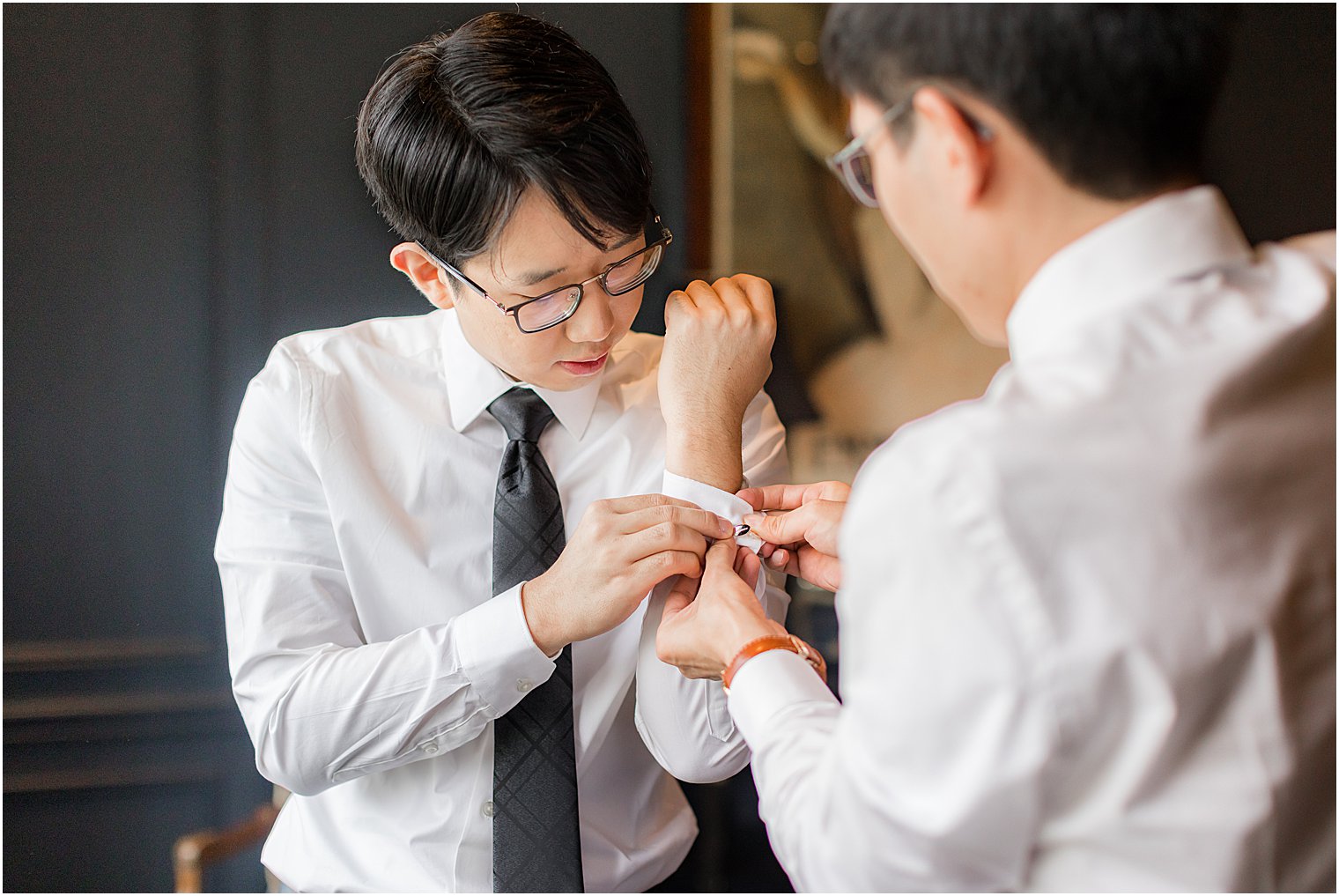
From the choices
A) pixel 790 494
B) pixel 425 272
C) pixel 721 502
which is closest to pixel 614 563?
pixel 721 502

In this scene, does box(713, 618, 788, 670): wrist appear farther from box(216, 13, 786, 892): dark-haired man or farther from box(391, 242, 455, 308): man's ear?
box(391, 242, 455, 308): man's ear

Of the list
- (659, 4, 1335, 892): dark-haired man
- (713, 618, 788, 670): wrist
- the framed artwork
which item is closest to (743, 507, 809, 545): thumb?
(713, 618, 788, 670): wrist

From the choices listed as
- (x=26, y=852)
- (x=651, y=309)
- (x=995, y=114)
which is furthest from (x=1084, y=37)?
(x=26, y=852)

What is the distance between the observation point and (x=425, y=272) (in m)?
1.63

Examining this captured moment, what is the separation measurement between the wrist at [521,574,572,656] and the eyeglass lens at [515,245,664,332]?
349 mm

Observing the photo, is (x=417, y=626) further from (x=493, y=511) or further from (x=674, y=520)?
(x=674, y=520)

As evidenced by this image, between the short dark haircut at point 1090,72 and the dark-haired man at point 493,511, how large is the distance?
67 cm

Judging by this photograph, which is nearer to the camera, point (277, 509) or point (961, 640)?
point (961, 640)

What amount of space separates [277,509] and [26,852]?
1.35 m

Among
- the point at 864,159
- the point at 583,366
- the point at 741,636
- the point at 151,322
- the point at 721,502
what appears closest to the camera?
the point at 864,159

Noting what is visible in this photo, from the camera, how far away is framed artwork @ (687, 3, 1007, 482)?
275cm

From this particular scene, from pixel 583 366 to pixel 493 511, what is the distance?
0.26 meters

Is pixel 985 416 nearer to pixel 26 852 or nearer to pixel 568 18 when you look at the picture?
pixel 568 18

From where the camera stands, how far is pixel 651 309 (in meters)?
2.63
